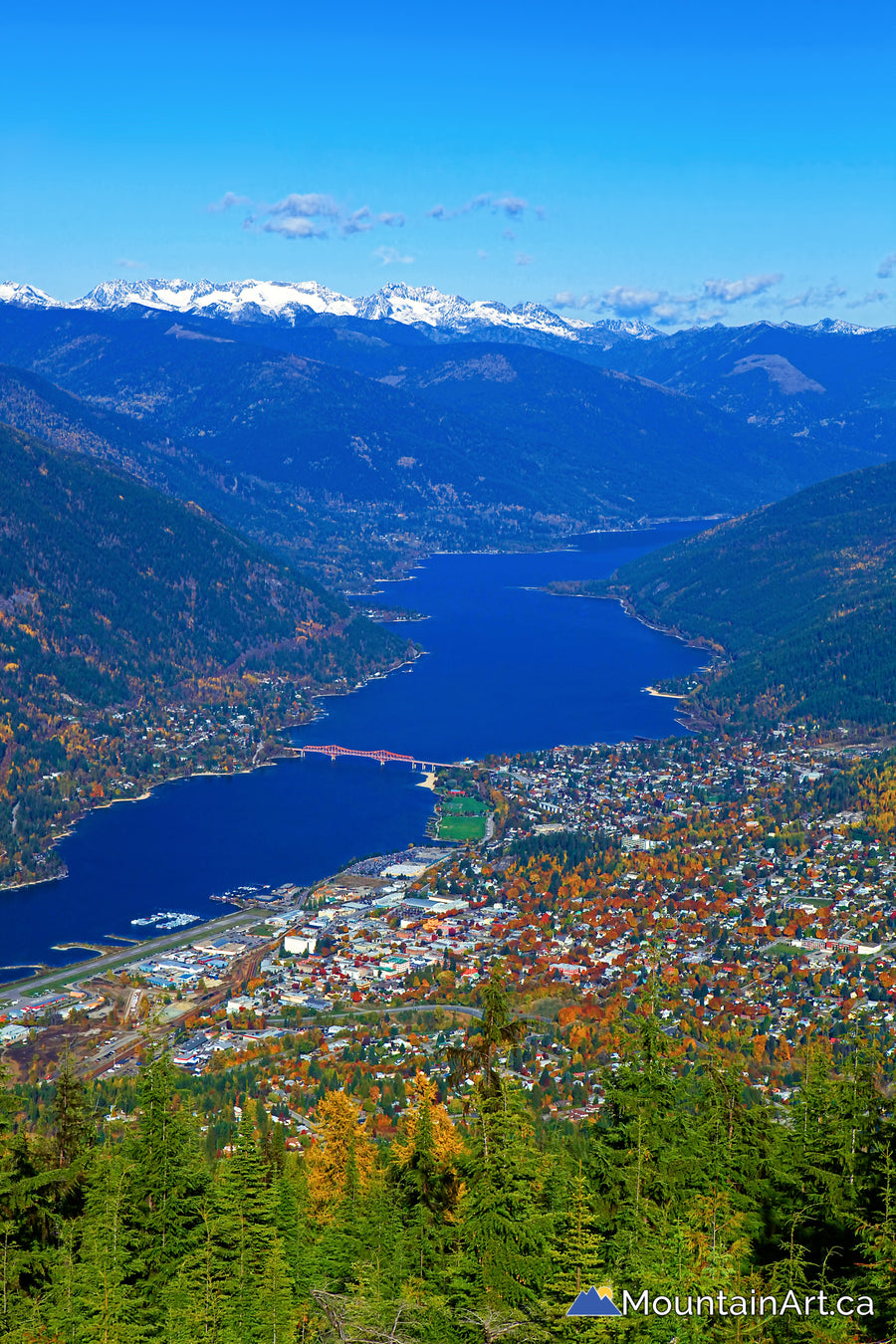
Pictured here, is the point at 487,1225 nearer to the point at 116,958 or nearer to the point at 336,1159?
Result: the point at 336,1159

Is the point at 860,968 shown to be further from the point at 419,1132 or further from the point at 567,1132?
the point at 419,1132

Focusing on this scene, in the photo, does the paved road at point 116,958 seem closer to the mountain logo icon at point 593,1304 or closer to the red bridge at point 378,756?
→ the red bridge at point 378,756

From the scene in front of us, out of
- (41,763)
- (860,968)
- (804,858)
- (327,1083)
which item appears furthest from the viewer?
(41,763)

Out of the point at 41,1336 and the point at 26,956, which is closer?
the point at 41,1336

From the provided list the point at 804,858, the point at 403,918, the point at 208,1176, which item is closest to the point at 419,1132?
the point at 208,1176

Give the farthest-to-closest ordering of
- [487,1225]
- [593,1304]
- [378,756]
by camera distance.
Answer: [378,756] < [487,1225] < [593,1304]

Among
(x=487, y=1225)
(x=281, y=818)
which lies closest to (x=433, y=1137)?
(x=487, y=1225)

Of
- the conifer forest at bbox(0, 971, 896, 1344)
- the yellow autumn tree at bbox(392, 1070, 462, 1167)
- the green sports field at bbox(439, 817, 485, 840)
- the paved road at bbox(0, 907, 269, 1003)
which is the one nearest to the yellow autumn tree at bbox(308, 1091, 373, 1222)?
the yellow autumn tree at bbox(392, 1070, 462, 1167)

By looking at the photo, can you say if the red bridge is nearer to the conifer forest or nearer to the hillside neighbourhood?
the hillside neighbourhood
